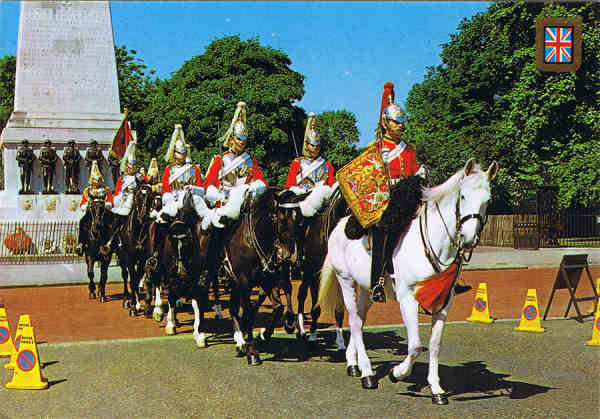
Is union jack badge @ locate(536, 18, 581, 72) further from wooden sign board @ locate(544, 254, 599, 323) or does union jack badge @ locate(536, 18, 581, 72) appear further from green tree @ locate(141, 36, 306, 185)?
green tree @ locate(141, 36, 306, 185)

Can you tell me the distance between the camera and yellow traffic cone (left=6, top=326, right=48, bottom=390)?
830cm

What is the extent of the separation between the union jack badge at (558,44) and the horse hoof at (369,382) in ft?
20.2

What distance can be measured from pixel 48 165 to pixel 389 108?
24870mm

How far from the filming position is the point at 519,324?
12305 millimetres

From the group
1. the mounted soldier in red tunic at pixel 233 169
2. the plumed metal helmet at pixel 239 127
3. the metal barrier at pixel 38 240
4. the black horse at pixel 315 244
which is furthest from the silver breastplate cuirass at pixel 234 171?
the metal barrier at pixel 38 240

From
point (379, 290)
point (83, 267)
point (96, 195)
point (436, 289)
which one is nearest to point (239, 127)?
point (379, 290)

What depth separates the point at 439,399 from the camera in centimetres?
721

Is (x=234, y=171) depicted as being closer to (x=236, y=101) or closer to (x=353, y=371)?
(x=353, y=371)

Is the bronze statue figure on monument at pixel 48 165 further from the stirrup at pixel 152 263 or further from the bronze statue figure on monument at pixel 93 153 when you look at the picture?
the stirrup at pixel 152 263

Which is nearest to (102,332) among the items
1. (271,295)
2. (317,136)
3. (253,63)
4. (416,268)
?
(271,295)

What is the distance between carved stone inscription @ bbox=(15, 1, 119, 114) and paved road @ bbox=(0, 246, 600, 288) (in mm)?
7832

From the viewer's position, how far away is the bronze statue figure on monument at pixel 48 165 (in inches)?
1182

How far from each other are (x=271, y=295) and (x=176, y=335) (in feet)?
9.52

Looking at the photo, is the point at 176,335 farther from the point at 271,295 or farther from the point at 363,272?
the point at 363,272
